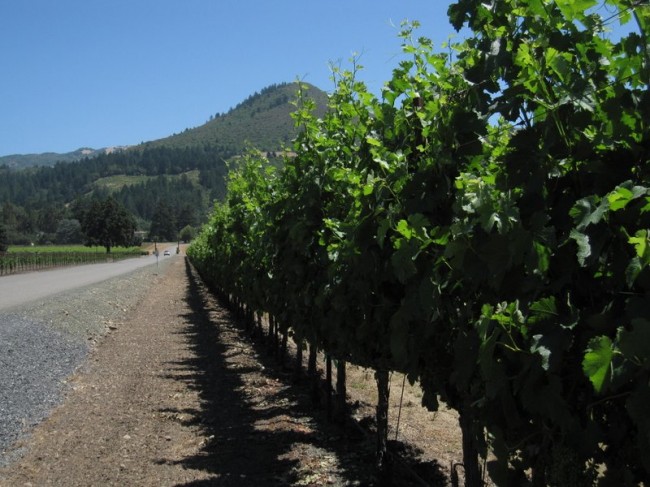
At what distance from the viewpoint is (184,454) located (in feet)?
23.7

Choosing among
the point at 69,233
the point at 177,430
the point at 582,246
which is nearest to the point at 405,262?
the point at 582,246

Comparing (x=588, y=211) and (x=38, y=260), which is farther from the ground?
(x=588, y=211)

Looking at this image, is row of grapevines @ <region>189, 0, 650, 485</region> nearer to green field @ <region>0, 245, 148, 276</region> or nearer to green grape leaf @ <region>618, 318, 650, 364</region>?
green grape leaf @ <region>618, 318, 650, 364</region>

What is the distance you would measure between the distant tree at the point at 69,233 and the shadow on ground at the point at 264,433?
14874 cm

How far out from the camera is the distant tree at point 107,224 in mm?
127375

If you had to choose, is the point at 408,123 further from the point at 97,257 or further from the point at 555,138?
the point at 97,257

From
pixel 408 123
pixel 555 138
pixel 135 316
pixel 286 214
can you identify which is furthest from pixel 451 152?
pixel 135 316

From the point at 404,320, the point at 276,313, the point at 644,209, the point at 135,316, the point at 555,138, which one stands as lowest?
the point at 135,316

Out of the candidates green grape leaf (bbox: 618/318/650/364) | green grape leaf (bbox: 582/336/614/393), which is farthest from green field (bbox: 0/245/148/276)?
green grape leaf (bbox: 618/318/650/364)

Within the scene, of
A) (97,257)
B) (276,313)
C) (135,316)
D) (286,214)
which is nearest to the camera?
(286,214)

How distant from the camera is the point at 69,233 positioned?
497 ft

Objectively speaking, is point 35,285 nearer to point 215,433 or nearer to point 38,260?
point 215,433

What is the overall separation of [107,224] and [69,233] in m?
29.3

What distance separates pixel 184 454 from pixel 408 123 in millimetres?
4755
